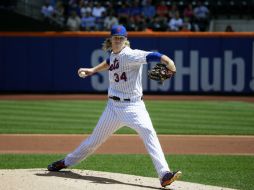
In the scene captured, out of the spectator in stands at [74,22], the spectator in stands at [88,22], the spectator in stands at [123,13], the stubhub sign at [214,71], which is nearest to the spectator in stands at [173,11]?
the spectator in stands at [123,13]

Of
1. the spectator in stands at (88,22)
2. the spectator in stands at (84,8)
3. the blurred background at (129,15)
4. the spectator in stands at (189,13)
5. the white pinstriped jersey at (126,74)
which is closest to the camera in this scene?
the white pinstriped jersey at (126,74)

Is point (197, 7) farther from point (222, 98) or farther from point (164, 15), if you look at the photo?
point (222, 98)

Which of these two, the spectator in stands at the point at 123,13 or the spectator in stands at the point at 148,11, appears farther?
the spectator in stands at the point at 148,11

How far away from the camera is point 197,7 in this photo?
25.0 metres

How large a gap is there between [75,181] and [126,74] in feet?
4.68

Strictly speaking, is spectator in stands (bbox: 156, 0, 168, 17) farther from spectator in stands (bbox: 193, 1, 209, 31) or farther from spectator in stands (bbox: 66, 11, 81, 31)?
spectator in stands (bbox: 66, 11, 81, 31)

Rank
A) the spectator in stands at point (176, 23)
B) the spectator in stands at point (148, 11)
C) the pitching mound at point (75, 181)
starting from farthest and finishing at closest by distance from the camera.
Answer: the spectator in stands at point (148, 11) < the spectator in stands at point (176, 23) < the pitching mound at point (75, 181)

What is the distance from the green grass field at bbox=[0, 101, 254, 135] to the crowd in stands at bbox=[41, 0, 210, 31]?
4945 millimetres

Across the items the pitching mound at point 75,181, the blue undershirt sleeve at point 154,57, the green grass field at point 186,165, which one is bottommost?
the green grass field at point 186,165

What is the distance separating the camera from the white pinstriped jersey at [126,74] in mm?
7336

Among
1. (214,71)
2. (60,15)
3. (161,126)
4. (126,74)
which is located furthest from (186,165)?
(60,15)

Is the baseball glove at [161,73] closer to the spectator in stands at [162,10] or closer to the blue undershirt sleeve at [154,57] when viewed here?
the blue undershirt sleeve at [154,57]

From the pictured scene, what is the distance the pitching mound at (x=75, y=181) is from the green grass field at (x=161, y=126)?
29.0 inches

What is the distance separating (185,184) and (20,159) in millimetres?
3336
